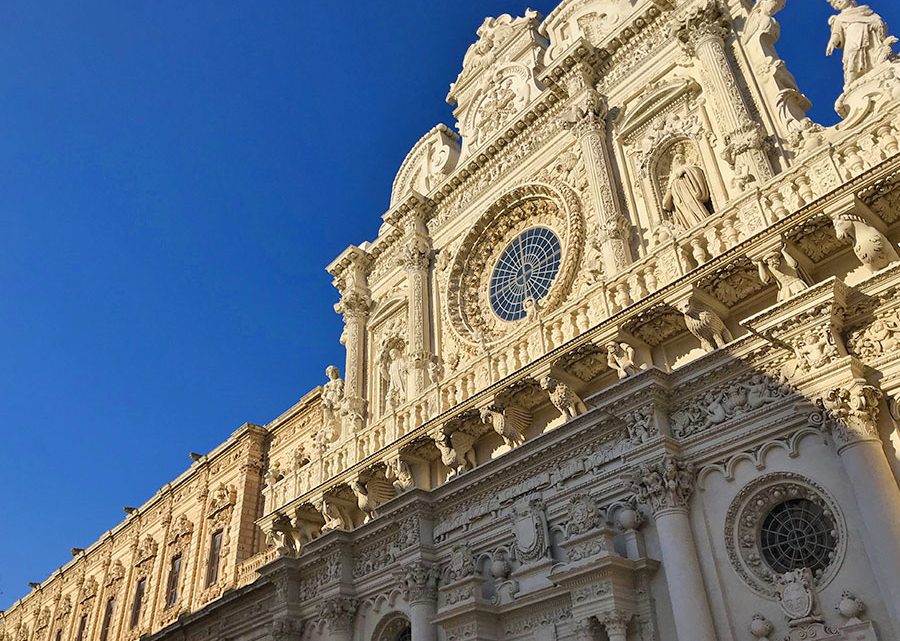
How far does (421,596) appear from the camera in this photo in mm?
12773

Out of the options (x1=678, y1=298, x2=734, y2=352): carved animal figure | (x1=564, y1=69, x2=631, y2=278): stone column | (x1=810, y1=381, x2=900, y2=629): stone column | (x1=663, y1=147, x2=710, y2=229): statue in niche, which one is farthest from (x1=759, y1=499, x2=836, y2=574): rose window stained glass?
(x1=663, y1=147, x2=710, y2=229): statue in niche

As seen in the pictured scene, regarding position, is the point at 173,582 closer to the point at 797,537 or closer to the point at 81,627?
the point at 81,627

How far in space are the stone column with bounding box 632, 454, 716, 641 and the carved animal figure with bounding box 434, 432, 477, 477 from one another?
12.9 ft

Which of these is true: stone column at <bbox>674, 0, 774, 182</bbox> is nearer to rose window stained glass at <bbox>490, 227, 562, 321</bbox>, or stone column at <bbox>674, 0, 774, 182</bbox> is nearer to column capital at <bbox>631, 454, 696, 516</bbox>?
rose window stained glass at <bbox>490, 227, 562, 321</bbox>

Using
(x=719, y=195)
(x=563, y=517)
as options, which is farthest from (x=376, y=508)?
(x=719, y=195)

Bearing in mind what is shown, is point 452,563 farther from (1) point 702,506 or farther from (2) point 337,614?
(1) point 702,506

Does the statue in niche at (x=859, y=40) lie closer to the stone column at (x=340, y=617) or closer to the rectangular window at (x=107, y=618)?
the stone column at (x=340, y=617)

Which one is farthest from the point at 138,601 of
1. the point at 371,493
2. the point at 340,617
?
the point at 371,493

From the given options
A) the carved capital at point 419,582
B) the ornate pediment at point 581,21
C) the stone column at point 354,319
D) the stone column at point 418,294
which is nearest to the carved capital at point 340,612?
the carved capital at point 419,582

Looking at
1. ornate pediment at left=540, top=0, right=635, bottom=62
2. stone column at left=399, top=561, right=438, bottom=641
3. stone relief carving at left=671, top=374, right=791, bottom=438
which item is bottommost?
stone column at left=399, top=561, right=438, bottom=641

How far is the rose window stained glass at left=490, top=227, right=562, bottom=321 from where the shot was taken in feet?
50.3

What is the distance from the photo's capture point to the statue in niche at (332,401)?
60.9 feet

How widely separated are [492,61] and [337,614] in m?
13.8

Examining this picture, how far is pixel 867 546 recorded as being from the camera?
25.7 ft
